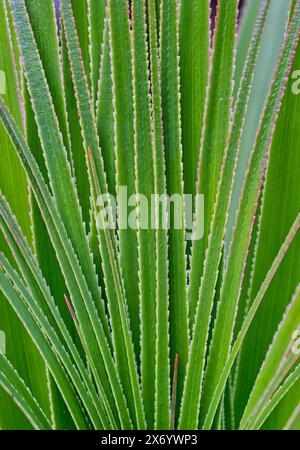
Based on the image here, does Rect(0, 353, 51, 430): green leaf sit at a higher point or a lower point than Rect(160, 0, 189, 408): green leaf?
lower

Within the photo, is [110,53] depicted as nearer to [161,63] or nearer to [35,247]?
[161,63]

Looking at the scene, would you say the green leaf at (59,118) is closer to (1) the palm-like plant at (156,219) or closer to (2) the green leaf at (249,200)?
(1) the palm-like plant at (156,219)

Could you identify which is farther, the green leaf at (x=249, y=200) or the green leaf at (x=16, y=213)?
the green leaf at (x=16, y=213)

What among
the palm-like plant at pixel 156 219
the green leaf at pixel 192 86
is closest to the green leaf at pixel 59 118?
the palm-like plant at pixel 156 219

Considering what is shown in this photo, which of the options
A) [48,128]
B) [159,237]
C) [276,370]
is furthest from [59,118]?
[276,370]

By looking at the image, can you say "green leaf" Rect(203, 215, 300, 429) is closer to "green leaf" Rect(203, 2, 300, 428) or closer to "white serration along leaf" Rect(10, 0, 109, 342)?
"green leaf" Rect(203, 2, 300, 428)

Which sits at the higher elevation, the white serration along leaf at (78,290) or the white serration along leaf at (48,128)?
the white serration along leaf at (48,128)

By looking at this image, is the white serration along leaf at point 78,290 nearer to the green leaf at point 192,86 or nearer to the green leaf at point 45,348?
the green leaf at point 45,348

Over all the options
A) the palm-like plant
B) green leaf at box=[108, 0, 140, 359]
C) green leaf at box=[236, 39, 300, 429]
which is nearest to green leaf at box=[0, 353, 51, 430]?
the palm-like plant

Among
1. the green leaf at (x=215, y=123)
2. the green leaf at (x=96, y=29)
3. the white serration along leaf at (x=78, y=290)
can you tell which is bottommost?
the white serration along leaf at (x=78, y=290)
